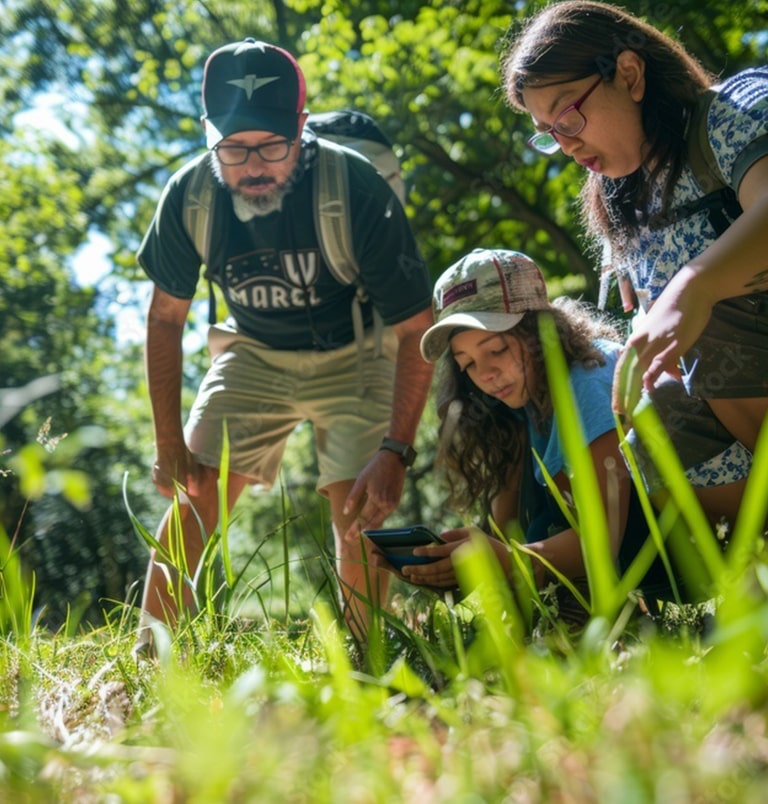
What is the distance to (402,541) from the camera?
7.72 ft

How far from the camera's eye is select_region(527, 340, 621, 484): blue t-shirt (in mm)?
2605

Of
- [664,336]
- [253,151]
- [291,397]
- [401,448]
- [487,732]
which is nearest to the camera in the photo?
[487,732]

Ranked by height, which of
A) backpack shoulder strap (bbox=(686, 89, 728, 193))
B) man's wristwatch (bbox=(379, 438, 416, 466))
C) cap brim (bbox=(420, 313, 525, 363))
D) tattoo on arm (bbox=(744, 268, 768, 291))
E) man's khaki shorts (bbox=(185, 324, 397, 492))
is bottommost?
man's wristwatch (bbox=(379, 438, 416, 466))

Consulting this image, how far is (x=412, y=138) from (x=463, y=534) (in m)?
7.50

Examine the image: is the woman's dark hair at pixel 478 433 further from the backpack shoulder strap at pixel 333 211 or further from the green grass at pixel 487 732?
the green grass at pixel 487 732

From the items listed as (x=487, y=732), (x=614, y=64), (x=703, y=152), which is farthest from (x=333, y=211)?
(x=487, y=732)

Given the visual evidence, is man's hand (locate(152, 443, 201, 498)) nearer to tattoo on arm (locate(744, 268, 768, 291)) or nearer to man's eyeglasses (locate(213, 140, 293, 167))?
man's eyeglasses (locate(213, 140, 293, 167))

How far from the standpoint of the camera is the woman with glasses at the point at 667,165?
2422 millimetres

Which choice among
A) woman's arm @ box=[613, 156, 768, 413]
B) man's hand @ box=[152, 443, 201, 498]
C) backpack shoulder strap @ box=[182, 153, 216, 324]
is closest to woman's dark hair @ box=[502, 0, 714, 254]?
woman's arm @ box=[613, 156, 768, 413]

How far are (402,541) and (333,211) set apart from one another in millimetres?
1512

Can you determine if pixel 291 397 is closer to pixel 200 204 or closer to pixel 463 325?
pixel 200 204

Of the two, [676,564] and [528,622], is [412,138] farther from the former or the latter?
[528,622]

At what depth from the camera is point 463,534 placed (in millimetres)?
2412

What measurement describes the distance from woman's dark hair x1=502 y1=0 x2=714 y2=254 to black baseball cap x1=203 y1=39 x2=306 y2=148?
3.80 ft
